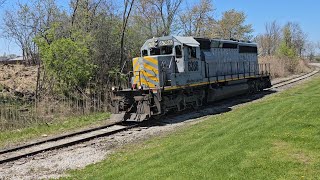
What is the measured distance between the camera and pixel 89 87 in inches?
902

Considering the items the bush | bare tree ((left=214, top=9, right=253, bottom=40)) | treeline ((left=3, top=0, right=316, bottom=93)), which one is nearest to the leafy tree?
treeline ((left=3, top=0, right=316, bottom=93))

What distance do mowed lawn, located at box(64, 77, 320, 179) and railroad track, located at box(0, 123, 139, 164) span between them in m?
2.43

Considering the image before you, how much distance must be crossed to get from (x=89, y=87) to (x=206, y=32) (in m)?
27.0

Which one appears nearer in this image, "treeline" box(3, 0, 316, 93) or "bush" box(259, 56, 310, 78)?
"treeline" box(3, 0, 316, 93)

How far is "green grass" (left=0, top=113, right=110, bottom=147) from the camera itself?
1319cm

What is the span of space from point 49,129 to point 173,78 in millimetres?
5861

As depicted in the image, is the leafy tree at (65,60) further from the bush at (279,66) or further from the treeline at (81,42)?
the bush at (279,66)

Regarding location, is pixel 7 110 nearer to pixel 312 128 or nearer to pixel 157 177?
pixel 157 177

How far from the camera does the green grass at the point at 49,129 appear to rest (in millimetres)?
13186

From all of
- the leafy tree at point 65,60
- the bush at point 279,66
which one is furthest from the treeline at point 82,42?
the bush at point 279,66

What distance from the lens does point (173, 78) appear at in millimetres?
15781

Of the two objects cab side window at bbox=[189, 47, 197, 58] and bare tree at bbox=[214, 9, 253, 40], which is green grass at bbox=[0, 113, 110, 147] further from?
bare tree at bbox=[214, 9, 253, 40]

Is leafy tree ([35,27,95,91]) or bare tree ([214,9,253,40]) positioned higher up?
bare tree ([214,9,253,40])

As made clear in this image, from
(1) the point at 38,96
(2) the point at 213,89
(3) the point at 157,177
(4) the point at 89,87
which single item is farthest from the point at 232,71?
(3) the point at 157,177
